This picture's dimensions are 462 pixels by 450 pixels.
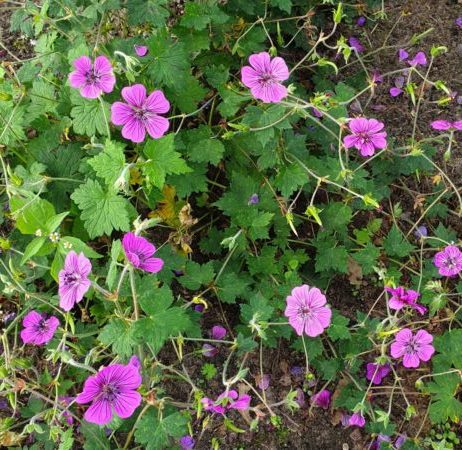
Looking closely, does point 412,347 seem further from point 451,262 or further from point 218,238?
point 218,238

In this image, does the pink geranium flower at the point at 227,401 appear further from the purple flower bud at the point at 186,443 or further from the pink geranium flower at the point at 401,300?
the pink geranium flower at the point at 401,300

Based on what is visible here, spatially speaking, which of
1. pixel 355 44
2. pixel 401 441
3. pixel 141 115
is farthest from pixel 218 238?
pixel 355 44

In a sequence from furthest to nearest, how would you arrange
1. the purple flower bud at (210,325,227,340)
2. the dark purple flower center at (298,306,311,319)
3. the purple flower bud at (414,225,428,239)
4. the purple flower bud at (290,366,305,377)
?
the purple flower bud at (414,225,428,239)
the purple flower bud at (290,366,305,377)
the purple flower bud at (210,325,227,340)
the dark purple flower center at (298,306,311,319)

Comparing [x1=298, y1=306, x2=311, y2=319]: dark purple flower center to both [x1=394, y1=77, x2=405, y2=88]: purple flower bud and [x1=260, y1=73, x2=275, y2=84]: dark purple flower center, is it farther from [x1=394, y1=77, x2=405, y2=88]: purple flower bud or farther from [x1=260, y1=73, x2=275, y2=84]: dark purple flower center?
[x1=394, y1=77, x2=405, y2=88]: purple flower bud

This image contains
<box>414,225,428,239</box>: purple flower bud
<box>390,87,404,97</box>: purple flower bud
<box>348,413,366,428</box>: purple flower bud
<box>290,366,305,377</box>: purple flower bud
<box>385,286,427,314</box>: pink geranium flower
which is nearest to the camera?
<box>385,286,427,314</box>: pink geranium flower

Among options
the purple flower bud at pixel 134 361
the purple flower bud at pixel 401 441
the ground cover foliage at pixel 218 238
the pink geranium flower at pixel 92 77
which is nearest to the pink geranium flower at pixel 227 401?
the ground cover foliage at pixel 218 238

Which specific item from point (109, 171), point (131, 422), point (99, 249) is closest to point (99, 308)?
point (99, 249)

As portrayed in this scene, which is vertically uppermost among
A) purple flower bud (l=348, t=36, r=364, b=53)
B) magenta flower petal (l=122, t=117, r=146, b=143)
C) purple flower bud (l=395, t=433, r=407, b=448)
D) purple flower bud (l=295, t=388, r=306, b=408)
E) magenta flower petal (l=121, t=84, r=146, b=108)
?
magenta flower petal (l=121, t=84, r=146, b=108)

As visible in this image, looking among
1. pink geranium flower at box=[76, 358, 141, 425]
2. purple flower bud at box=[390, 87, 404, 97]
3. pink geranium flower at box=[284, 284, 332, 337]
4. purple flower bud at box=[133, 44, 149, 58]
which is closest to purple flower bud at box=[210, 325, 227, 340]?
pink geranium flower at box=[284, 284, 332, 337]
